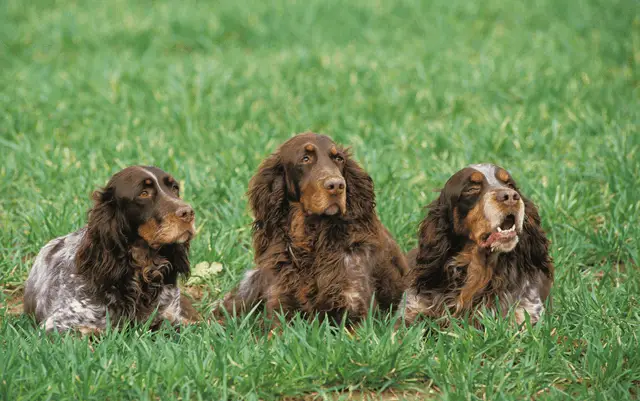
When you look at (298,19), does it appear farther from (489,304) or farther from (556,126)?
(489,304)

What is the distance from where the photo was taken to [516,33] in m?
13.6

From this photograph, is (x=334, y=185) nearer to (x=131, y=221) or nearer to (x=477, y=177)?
(x=477, y=177)

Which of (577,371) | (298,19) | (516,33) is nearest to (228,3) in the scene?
(298,19)

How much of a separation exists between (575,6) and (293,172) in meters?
9.93

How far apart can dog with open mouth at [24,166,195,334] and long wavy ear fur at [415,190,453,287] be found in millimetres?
1389

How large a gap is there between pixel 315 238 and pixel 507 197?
1178 millimetres

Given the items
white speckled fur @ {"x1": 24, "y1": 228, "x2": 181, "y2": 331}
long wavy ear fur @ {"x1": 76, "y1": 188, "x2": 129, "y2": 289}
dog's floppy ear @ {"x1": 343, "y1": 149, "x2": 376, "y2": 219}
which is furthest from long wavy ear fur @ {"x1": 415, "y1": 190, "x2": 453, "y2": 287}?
long wavy ear fur @ {"x1": 76, "y1": 188, "x2": 129, "y2": 289}

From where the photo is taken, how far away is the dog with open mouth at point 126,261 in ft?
18.2

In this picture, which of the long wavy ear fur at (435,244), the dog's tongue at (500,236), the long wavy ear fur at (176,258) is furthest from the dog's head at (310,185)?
the dog's tongue at (500,236)

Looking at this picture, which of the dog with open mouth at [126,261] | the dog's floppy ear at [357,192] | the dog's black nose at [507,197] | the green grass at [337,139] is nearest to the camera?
the green grass at [337,139]

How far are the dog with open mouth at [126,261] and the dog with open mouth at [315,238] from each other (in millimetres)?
526

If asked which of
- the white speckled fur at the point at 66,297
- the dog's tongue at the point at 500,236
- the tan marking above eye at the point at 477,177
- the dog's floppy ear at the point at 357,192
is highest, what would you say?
the tan marking above eye at the point at 477,177

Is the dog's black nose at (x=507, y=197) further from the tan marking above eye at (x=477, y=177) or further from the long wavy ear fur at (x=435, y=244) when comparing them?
the long wavy ear fur at (x=435, y=244)

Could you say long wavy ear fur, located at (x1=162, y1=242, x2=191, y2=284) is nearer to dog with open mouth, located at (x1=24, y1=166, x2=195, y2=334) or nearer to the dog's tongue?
dog with open mouth, located at (x1=24, y1=166, x2=195, y2=334)
